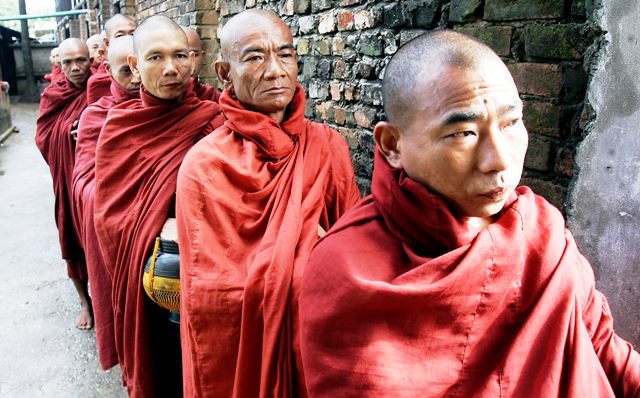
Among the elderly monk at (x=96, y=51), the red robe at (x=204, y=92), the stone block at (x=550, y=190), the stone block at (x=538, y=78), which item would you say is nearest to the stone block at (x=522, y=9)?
the stone block at (x=538, y=78)

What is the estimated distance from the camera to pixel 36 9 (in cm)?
3253

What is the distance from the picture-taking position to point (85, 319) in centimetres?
369

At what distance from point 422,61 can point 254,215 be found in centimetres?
93

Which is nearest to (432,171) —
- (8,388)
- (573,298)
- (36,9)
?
(573,298)

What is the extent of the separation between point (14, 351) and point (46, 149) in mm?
1692

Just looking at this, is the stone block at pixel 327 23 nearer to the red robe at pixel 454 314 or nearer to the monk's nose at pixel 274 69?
the monk's nose at pixel 274 69

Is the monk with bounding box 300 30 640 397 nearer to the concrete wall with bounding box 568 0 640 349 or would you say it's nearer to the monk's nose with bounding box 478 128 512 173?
the monk's nose with bounding box 478 128 512 173

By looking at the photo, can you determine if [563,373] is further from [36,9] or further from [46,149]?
[36,9]

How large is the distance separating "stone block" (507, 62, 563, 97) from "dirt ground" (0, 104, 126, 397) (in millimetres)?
2628

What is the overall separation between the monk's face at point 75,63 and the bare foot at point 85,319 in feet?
6.57

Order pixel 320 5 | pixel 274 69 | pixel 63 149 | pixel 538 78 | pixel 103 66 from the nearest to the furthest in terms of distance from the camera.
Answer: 1. pixel 538 78
2. pixel 274 69
3. pixel 320 5
4. pixel 63 149
5. pixel 103 66

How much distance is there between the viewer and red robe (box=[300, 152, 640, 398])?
1.07 meters

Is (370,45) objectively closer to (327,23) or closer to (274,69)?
(327,23)

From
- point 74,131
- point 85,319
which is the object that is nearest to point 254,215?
point 85,319
